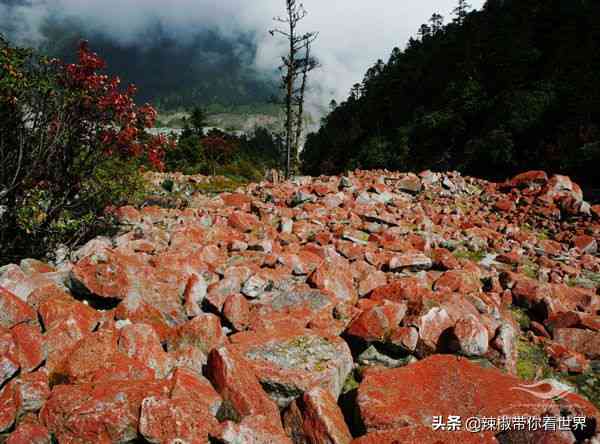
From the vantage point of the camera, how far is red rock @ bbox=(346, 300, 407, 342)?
148 inches

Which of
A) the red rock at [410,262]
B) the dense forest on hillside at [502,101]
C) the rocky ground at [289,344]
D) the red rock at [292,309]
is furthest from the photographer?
the dense forest on hillside at [502,101]

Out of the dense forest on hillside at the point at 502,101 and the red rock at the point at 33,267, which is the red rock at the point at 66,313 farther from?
the dense forest on hillside at the point at 502,101

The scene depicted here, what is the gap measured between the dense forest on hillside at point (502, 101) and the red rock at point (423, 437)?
2482 cm

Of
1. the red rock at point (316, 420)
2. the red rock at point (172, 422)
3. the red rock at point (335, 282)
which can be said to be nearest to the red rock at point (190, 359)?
the red rock at point (172, 422)

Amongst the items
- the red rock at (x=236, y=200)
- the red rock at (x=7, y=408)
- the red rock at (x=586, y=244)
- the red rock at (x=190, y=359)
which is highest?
the red rock at (x=236, y=200)

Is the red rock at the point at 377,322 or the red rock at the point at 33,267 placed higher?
the red rock at the point at 33,267

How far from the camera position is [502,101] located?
3384 cm

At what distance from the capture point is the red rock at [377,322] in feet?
12.3

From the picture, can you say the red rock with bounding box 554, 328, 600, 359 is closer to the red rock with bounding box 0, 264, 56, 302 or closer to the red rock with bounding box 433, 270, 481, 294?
the red rock with bounding box 433, 270, 481, 294

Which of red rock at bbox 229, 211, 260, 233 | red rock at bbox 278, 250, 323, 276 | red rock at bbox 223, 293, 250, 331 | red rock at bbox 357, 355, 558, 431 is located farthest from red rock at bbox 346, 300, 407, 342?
red rock at bbox 229, 211, 260, 233

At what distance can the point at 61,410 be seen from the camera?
266 centimetres

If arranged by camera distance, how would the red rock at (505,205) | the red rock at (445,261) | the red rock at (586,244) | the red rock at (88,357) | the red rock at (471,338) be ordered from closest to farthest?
the red rock at (88,357), the red rock at (471,338), the red rock at (445,261), the red rock at (586,244), the red rock at (505,205)

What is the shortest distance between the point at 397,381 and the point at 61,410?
8.63ft

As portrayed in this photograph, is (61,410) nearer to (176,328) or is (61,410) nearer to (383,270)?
(176,328)
